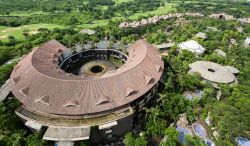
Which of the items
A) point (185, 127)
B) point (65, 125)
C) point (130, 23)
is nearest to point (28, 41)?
point (130, 23)

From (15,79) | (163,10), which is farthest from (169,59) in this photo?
(163,10)

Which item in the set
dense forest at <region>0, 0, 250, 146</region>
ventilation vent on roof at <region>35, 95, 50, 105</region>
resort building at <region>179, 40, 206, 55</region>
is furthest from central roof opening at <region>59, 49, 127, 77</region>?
resort building at <region>179, 40, 206, 55</region>

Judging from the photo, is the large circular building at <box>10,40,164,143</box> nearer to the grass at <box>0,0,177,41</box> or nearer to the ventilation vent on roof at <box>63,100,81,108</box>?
the ventilation vent on roof at <box>63,100,81,108</box>

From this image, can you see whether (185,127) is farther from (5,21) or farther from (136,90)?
(5,21)

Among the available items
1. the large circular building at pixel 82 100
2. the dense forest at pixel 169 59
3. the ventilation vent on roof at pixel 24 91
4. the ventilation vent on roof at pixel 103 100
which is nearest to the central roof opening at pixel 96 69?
the dense forest at pixel 169 59

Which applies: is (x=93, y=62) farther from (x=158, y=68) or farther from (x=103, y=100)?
(x=103, y=100)

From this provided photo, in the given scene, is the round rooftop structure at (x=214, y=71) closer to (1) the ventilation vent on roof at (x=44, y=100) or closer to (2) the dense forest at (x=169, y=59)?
(2) the dense forest at (x=169, y=59)
